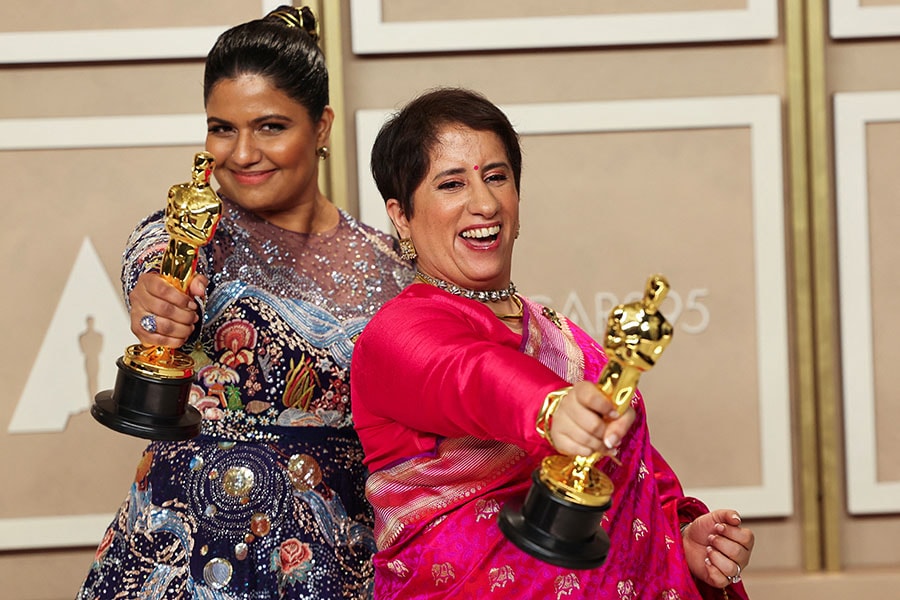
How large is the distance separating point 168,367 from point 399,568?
40 centimetres

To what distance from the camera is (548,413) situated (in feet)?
3.55

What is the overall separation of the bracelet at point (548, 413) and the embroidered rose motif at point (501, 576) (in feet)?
1.13

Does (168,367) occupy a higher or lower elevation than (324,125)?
lower

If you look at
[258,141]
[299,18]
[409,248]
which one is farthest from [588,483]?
[299,18]

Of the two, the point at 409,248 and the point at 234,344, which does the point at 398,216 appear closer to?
the point at 409,248

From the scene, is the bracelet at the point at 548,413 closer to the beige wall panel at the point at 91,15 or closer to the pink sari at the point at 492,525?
the pink sari at the point at 492,525

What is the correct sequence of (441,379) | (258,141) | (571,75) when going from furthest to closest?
1. (571,75)
2. (258,141)
3. (441,379)

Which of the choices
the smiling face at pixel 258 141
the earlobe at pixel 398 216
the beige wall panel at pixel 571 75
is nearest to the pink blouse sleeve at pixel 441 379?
the earlobe at pixel 398 216

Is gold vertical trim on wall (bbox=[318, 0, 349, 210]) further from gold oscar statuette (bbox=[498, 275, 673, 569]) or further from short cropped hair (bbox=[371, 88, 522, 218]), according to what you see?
gold oscar statuette (bbox=[498, 275, 673, 569])

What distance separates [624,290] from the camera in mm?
2809

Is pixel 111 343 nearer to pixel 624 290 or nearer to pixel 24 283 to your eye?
pixel 24 283

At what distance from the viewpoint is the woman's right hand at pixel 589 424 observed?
1042 mm

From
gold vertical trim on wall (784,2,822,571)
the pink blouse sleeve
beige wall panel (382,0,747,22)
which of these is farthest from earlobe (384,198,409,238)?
gold vertical trim on wall (784,2,822,571)

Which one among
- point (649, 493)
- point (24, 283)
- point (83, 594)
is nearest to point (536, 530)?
point (649, 493)
